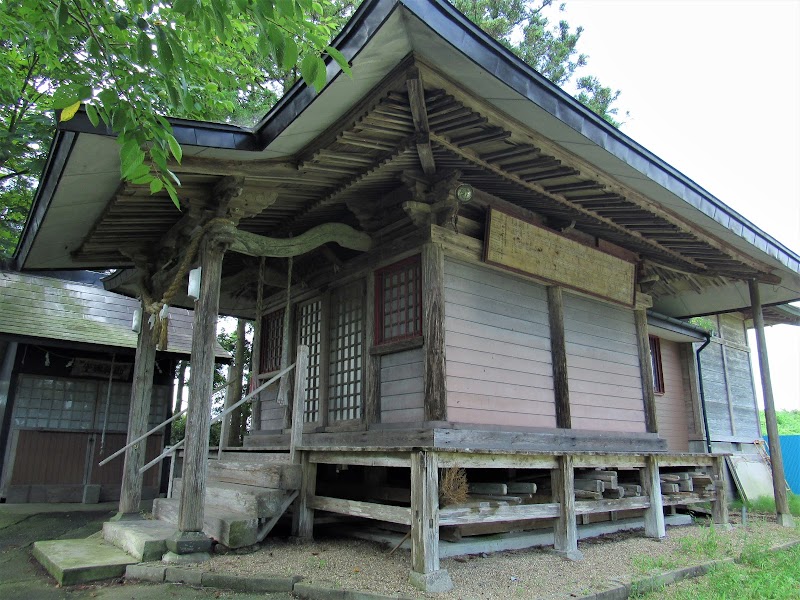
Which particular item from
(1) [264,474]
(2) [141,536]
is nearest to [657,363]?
(1) [264,474]

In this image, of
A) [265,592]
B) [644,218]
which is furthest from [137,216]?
[644,218]

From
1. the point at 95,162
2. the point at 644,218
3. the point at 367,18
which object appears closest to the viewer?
the point at 367,18

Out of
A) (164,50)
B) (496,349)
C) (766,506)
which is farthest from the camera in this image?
(766,506)

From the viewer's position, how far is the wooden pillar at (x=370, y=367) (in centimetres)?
650

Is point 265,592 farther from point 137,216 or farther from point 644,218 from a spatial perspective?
point 644,218

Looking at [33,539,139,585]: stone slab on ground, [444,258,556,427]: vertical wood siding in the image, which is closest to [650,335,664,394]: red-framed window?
[444,258,556,427]: vertical wood siding

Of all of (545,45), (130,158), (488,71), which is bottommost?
(130,158)

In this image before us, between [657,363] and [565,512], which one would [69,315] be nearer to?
[565,512]

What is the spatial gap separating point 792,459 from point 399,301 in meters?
11.6

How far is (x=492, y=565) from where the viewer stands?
488cm

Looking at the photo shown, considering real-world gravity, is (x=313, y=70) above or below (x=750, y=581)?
above

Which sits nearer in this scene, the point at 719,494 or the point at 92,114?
the point at 92,114

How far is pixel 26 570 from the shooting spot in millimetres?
5277

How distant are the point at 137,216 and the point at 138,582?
3737mm
